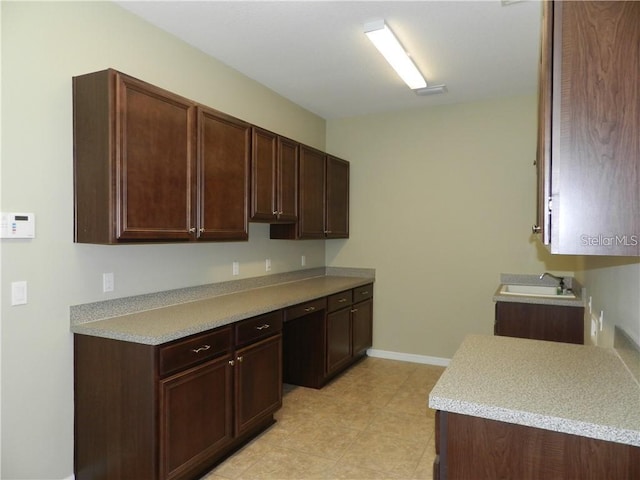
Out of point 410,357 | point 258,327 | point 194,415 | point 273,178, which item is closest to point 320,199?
point 273,178

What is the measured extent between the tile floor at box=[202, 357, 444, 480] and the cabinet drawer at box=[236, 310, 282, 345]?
0.73 m

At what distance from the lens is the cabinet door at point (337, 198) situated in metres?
4.45

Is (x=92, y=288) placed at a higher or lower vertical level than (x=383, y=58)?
lower

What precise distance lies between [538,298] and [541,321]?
0.18 metres

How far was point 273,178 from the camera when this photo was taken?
3.45 m

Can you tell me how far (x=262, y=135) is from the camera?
130 inches

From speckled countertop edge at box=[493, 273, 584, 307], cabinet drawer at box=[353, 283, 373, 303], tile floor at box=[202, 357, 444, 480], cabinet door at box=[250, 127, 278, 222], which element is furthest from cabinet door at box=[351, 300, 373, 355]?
cabinet door at box=[250, 127, 278, 222]

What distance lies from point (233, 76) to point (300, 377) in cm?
270

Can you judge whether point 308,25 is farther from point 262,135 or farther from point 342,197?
point 342,197

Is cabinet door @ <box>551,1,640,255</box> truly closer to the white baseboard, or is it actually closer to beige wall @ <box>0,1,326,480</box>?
beige wall @ <box>0,1,326,480</box>

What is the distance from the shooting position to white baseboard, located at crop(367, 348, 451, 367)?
14.9 ft

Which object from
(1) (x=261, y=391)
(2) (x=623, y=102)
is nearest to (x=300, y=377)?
(1) (x=261, y=391)

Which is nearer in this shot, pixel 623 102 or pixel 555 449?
pixel 623 102

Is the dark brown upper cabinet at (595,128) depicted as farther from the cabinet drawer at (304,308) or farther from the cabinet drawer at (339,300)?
the cabinet drawer at (339,300)
